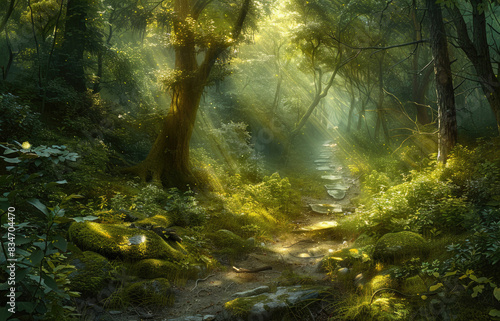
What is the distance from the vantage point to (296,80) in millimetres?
32250

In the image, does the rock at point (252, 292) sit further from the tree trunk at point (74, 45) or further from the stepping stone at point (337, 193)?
the tree trunk at point (74, 45)

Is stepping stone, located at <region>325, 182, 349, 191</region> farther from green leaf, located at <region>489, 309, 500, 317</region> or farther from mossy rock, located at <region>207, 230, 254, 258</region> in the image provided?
green leaf, located at <region>489, 309, 500, 317</region>

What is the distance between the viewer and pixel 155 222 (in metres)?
6.47

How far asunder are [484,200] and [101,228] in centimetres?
692

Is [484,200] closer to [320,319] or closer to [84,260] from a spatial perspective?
[320,319]

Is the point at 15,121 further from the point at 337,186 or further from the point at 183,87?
the point at 337,186

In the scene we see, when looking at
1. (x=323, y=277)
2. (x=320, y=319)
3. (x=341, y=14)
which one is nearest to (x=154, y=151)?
(x=323, y=277)

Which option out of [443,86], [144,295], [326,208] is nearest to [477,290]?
[144,295]

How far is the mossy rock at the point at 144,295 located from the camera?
401 centimetres

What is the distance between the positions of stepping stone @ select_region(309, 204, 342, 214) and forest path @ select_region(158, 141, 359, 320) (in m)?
0.04

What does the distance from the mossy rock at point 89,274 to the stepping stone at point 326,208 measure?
839cm

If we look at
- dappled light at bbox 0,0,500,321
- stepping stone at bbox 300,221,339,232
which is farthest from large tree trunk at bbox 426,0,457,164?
stepping stone at bbox 300,221,339,232

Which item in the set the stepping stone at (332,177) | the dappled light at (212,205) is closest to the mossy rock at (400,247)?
the dappled light at (212,205)

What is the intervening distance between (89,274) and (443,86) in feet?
29.5
